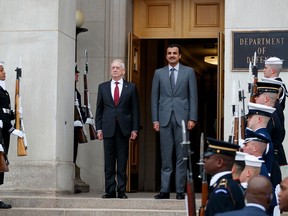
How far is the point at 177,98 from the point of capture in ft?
49.2

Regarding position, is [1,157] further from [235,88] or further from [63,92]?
[235,88]

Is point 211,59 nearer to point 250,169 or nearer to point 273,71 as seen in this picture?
point 273,71

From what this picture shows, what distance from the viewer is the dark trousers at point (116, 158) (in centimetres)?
1491

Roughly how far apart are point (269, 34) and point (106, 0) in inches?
169

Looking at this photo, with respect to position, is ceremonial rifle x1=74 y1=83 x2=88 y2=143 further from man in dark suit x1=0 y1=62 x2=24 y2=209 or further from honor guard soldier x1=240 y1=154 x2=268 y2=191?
honor guard soldier x1=240 y1=154 x2=268 y2=191

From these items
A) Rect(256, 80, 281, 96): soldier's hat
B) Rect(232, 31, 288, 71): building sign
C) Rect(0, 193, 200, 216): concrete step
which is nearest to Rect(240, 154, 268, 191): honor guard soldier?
Rect(256, 80, 281, 96): soldier's hat

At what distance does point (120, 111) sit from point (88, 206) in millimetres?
1662

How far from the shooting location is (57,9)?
1564 centimetres

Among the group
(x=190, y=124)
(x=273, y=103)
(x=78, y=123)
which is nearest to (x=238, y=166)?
(x=273, y=103)

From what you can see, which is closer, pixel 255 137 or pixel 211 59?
pixel 255 137

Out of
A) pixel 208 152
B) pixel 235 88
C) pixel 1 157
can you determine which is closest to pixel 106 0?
pixel 235 88

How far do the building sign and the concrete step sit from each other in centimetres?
262

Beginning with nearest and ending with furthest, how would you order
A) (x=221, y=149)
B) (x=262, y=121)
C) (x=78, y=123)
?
(x=221, y=149) → (x=262, y=121) → (x=78, y=123)

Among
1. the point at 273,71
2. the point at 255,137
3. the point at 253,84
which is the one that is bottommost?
the point at 255,137
